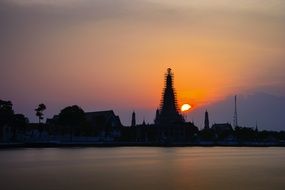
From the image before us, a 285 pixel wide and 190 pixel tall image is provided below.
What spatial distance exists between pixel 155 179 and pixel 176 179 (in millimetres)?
2526

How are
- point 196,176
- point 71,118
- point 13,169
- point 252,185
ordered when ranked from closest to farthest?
point 252,185, point 196,176, point 13,169, point 71,118

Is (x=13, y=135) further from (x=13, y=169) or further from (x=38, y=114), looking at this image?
(x=13, y=169)

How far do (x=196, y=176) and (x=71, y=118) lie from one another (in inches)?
3684

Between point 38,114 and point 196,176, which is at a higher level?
point 38,114

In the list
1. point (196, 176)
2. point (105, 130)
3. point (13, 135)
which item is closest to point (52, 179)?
point (196, 176)

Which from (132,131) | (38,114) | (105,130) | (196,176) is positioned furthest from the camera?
(132,131)

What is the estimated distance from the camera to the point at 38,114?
159375 mm

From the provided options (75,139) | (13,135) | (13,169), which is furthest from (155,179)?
(75,139)

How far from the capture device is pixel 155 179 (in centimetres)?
5544

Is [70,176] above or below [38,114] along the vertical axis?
below

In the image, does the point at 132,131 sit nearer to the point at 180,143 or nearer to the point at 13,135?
the point at 180,143

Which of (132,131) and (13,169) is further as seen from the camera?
(132,131)

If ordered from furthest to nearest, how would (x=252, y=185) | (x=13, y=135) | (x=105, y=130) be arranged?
1. (x=105, y=130)
2. (x=13, y=135)
3. (x=252, y=185)

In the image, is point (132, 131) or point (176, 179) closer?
point (176, 179)
